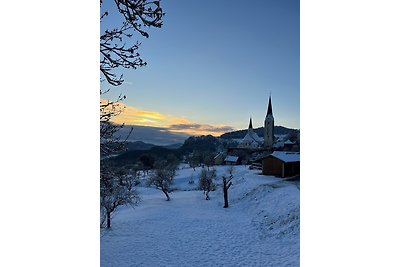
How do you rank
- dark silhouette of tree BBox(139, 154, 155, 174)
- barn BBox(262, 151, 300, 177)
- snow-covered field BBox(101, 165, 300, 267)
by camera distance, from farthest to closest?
barn BBox(262, 151, 300, 177)
snow-covered field BBox(101, 165, 300, 267)
dark silhouette of tree BBox(139, 154, 155, 174)

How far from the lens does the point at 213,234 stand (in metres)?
3.88

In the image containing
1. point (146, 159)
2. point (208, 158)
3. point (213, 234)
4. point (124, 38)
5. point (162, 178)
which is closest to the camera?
point (124, 38)

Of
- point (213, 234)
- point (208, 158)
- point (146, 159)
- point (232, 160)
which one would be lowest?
point (213, 234)

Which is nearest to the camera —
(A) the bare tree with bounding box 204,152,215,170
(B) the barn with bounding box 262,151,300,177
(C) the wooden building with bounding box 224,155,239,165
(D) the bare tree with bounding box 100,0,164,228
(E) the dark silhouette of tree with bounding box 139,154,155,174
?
(D) the bare tree with bounding box 100,0,164,228

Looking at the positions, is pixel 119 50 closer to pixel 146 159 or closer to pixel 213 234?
pixel 146 159

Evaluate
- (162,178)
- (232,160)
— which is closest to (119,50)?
(162,178)

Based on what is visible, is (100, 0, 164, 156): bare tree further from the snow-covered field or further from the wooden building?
the wooden building

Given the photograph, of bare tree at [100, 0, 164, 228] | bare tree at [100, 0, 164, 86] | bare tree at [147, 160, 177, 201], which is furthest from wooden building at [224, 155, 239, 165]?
bare tree at [100, 0, 164, 86]

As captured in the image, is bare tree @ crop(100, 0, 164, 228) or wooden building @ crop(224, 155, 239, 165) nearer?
bare tree @ crop(100, 0, 164, 228)

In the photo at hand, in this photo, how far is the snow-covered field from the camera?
121 inches
